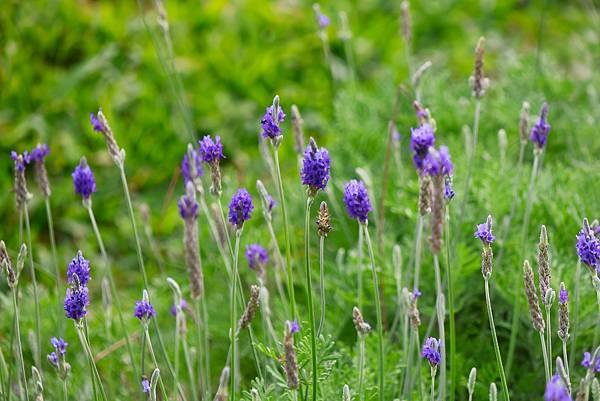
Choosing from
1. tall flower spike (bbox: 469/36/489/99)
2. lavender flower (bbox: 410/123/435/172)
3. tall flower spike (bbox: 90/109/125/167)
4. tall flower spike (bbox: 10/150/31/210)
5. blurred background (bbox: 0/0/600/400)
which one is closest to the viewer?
lavender flower (bbox: 410/123/435/172)

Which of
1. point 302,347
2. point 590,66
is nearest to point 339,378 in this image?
point 302,347

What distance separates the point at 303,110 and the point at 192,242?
2.21 m

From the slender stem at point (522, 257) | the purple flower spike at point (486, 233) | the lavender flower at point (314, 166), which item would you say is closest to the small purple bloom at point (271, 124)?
the lavender flower at point (314, 166)

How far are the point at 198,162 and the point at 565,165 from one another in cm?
125

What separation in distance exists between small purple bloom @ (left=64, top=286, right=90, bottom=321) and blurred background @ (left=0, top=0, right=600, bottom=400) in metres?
0.62

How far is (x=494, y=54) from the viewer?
14.0 ft

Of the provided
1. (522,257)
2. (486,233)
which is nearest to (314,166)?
(486,233)

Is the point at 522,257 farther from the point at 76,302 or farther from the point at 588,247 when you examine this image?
the point at 76,302

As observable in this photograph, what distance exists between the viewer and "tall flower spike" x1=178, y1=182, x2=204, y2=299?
1.67 meters

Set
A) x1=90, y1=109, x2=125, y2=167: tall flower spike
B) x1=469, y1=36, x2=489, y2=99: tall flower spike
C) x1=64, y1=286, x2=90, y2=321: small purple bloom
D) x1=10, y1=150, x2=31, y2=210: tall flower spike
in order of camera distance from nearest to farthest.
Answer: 1. x1=64, y1=286, x2=90, y2=321: small purple bloom
2. x1=90, y1=109, x2=125, y2=167: tall flower spike
3. x1=10, y1=150, x2=31, y2=210: tall flower spike
4. x1=469, y1=36, x2=489, y2=99: tall flower spike

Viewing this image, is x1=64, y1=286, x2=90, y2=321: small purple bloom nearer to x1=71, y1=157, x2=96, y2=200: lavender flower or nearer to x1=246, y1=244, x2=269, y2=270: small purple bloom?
x1=71, y1=157, x2=96, y2=200: lavender flower

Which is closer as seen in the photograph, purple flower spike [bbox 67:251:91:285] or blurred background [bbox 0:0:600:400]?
purple flower spike [bbox 67:251:91:285]

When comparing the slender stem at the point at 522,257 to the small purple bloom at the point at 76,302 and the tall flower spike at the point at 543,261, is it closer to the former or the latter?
the tall flower spike at the point at 543,261

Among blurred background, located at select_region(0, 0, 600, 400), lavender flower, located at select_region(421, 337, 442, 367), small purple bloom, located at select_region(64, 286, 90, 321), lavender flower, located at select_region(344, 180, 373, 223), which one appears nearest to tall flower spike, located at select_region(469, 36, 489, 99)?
blurred background, located at select_region(0, 0, 600, 400)
